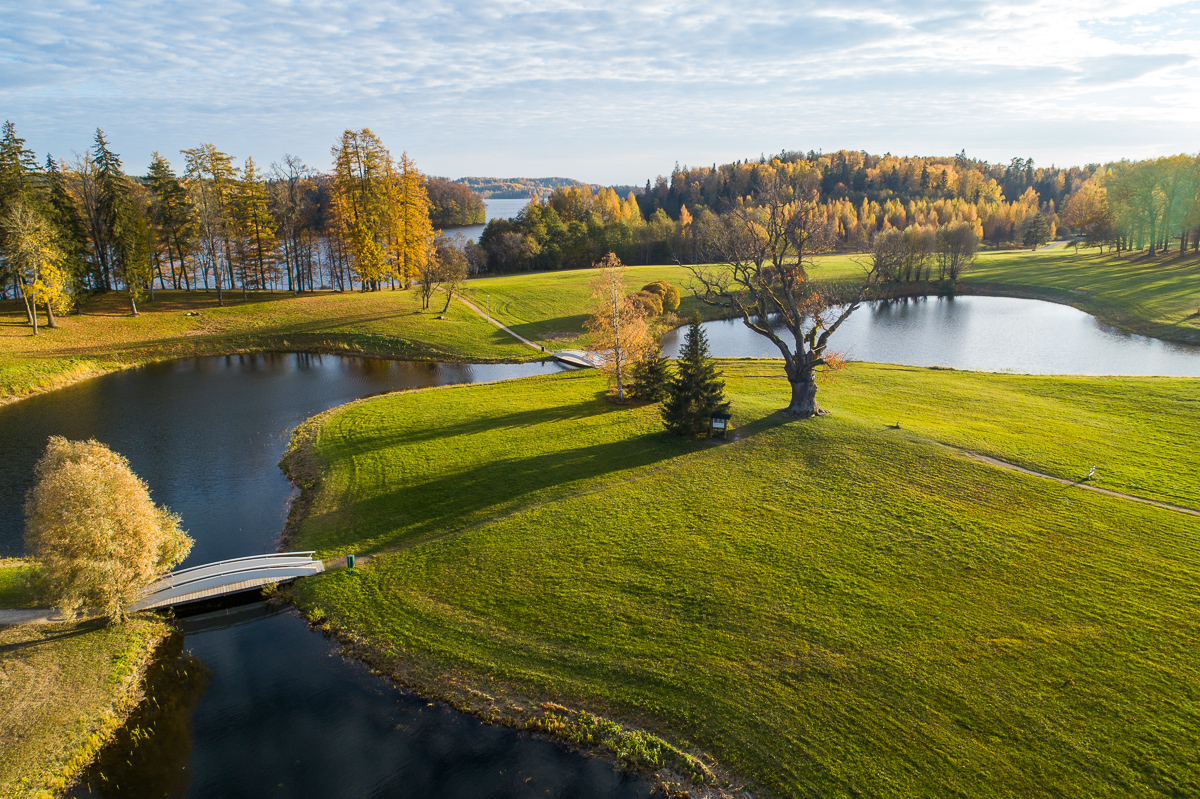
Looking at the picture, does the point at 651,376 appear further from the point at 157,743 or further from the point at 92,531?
the point at 157,743

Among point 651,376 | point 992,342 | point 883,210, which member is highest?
point 883,210

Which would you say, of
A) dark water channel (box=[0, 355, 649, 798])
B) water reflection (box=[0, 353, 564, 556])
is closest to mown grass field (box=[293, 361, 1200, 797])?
dark water channel (box=[0, 355, 649, 798])

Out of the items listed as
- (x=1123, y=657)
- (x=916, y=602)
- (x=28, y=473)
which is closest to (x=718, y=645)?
(x=916, y=602)

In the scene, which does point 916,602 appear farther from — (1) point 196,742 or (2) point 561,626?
(1) point 196,742

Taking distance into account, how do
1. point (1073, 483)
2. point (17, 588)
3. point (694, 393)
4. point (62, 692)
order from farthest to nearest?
point (694, 393) < point (1073, 483) < point (17, 588) < point (62, 692)

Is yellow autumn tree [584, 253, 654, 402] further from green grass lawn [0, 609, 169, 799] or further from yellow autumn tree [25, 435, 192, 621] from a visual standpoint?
green grass lawn [0, 609, 169, 799]

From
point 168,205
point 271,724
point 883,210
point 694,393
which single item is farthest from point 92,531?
point 883,210

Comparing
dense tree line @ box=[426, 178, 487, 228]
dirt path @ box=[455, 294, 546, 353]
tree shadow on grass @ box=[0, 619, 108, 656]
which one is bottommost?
tree shadow on grass @ box=[0, 619, 108, 656]
